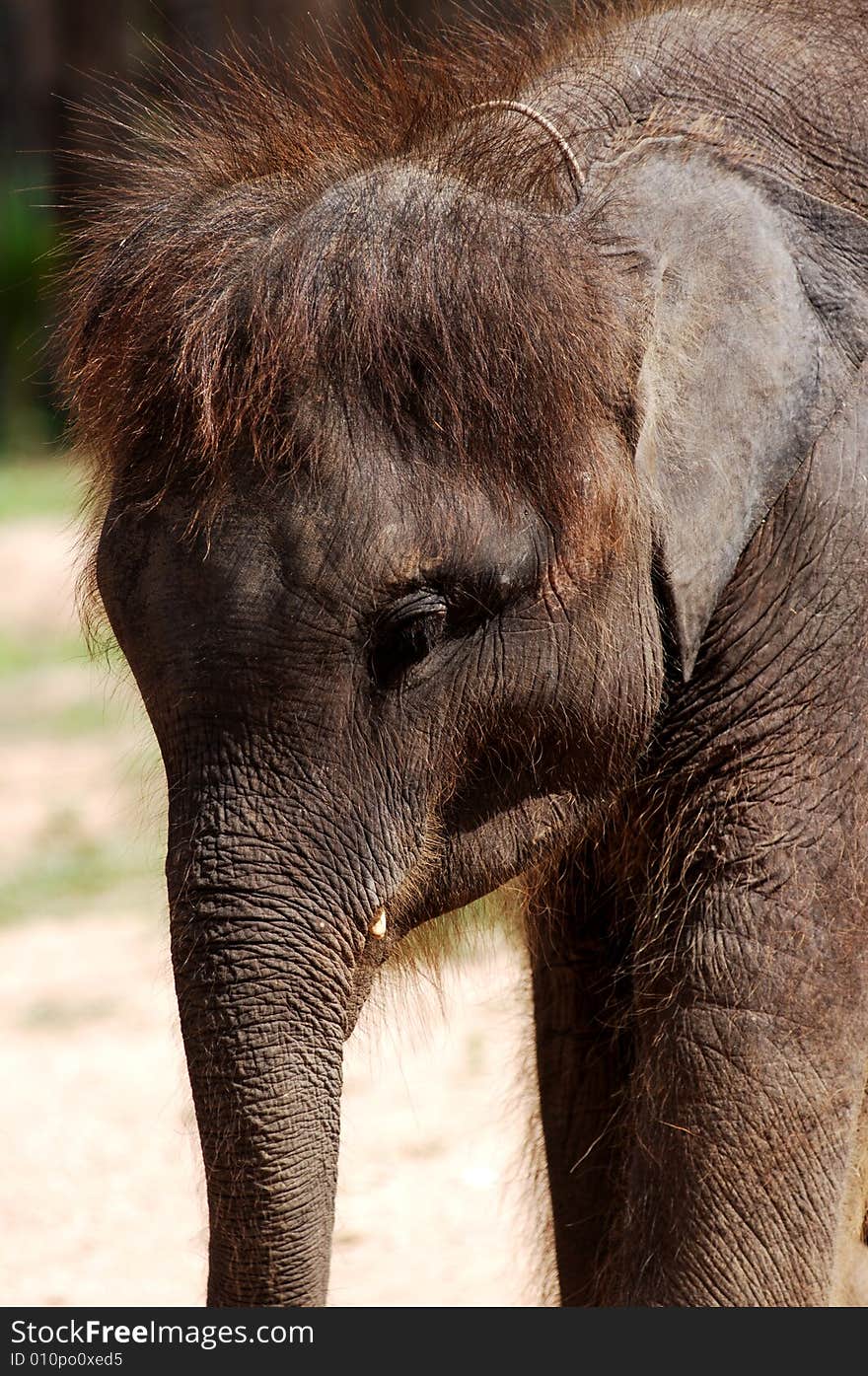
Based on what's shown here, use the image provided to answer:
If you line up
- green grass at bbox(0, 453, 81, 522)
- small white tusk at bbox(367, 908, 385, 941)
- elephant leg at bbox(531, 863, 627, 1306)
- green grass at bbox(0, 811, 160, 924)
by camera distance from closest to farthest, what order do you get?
small white tusk at bbox(367, 908, 385, 941)
elephant leg at bbox(531, 863, 627, 1306)
green grass at bbox(0, 811, 160, 924)
green grass at bbox(0, 453, 81, 522)

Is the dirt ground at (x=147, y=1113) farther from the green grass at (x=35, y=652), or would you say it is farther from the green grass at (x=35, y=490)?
the green grass at (x=35, y=490)

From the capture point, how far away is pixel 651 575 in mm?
2736

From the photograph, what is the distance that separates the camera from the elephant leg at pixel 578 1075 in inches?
133

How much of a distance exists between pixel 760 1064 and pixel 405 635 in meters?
0.78

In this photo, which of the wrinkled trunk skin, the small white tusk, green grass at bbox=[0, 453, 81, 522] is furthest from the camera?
green grass at bbox=[0, 453, 81, 522]

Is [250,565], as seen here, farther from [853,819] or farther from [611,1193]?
[611,1193]

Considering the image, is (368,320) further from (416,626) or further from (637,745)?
(637,745)

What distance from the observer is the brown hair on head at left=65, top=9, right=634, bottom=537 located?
255 centimetres

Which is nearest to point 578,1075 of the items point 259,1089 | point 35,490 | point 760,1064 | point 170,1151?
point 760,1064

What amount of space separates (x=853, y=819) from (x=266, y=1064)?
88 cm

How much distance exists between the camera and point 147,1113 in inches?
233

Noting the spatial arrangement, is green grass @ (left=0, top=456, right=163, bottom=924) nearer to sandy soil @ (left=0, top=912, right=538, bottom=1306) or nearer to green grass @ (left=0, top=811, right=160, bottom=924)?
green grass @ (left=0, top=811, right=160, bottom=924)

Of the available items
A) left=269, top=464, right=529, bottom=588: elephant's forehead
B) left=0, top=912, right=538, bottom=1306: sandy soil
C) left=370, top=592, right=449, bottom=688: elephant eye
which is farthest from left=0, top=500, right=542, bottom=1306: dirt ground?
left=269, top=464, right=529, bottom=588: elephant's forehead

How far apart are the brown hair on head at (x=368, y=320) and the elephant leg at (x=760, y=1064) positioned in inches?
24.0
